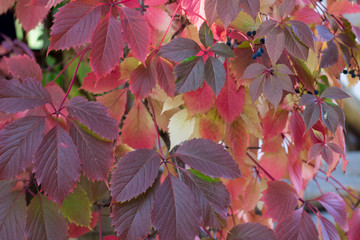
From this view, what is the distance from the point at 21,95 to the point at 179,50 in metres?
0.22

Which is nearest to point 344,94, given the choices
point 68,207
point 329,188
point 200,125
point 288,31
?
point 288,31

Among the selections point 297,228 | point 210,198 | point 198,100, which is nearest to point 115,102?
point 198,100

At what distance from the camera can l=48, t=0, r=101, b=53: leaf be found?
44cm

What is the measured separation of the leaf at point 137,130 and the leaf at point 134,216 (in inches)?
7.4

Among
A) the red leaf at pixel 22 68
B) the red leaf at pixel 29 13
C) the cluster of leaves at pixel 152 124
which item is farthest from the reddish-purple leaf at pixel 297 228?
the red leaf at pixel 29 13

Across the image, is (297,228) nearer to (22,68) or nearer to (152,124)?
(152,124)

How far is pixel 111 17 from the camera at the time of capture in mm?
454

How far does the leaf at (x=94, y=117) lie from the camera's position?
0.44 meters

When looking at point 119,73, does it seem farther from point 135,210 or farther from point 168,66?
point 135,210

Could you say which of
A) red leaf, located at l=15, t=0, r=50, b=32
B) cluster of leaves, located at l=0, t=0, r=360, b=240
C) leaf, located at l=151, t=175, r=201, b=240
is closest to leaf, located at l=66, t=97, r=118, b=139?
cluster of leaves, located at l=0, t=0, r=360, b=240

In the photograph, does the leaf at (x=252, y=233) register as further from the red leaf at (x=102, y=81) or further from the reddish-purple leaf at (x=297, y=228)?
the red leaf at (x=102, y=81)

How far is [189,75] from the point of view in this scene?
0.47 metres

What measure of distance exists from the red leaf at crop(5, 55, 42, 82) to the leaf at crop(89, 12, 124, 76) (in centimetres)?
18

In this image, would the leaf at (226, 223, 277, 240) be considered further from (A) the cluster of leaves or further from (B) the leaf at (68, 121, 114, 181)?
(B) the leaf at (68, 121, 114, 181)
